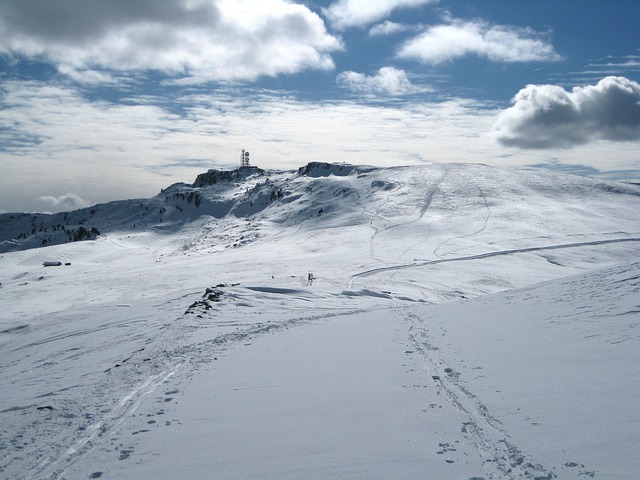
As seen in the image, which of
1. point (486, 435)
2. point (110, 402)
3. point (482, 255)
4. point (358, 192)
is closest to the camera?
point (486, 435)

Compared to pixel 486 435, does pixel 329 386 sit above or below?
below

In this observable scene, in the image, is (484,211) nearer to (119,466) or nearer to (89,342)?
(89,342)

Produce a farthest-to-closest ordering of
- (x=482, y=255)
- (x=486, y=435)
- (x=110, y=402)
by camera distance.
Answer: (x=482, y=255), (x=110, y=402), (x=486, y=435)

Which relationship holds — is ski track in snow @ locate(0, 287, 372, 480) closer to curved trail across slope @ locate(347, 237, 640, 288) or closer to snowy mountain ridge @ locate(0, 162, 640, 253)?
curved trail across slope @ locate(347, 237, 640, 288)

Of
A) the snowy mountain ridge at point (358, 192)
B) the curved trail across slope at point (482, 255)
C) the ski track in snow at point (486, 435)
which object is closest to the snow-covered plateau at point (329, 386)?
the ski track in snow at point (486, 435)

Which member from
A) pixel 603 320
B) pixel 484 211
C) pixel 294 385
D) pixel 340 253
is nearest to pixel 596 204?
pixel 484 211

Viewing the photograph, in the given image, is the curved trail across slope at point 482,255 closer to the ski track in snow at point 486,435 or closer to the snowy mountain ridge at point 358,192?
the ski track in snow at point 486,435

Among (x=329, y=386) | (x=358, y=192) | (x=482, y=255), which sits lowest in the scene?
(x=482, y=255)

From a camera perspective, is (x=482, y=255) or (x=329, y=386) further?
(x=482, y=255)

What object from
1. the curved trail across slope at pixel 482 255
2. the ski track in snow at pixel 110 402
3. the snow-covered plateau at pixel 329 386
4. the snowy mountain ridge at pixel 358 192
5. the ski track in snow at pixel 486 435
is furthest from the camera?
Result: the snowy mountain ridge at pixel 358 192

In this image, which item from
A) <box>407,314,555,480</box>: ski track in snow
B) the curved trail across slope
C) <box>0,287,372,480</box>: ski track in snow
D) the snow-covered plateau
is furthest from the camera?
the curved trail across slope

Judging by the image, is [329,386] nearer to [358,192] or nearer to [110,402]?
[110,402]

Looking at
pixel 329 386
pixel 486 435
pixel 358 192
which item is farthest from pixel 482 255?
pixel 358 192

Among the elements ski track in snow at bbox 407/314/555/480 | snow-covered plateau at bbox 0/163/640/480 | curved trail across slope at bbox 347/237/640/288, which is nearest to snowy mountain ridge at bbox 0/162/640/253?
curved trail across slope at bbox 347/237/640/288
